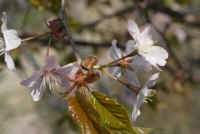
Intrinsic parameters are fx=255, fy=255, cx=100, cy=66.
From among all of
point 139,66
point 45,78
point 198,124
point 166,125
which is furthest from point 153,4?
point 198,124

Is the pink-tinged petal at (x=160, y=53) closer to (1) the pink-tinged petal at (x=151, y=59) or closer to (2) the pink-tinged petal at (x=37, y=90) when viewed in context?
(1) the pink-tinged petal at (x=151, y=59)

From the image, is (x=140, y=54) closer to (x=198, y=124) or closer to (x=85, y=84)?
(x=85, y=84)

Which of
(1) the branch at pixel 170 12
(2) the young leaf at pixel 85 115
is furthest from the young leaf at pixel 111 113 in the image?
(1) the branch at pixel 170 12

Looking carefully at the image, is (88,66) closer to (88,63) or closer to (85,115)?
(88,63)

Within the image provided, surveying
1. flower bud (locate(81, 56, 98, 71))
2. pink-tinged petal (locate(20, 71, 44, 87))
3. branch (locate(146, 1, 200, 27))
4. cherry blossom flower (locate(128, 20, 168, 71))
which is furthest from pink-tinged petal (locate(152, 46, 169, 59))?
branch (locate(146, 1, 200, 27))

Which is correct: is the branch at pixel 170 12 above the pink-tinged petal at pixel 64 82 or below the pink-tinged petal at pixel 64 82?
below

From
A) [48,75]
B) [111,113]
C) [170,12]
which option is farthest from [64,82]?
[170,12]

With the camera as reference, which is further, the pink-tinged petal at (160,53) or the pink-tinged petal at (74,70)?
the pink-tinged petal at (160,53)
